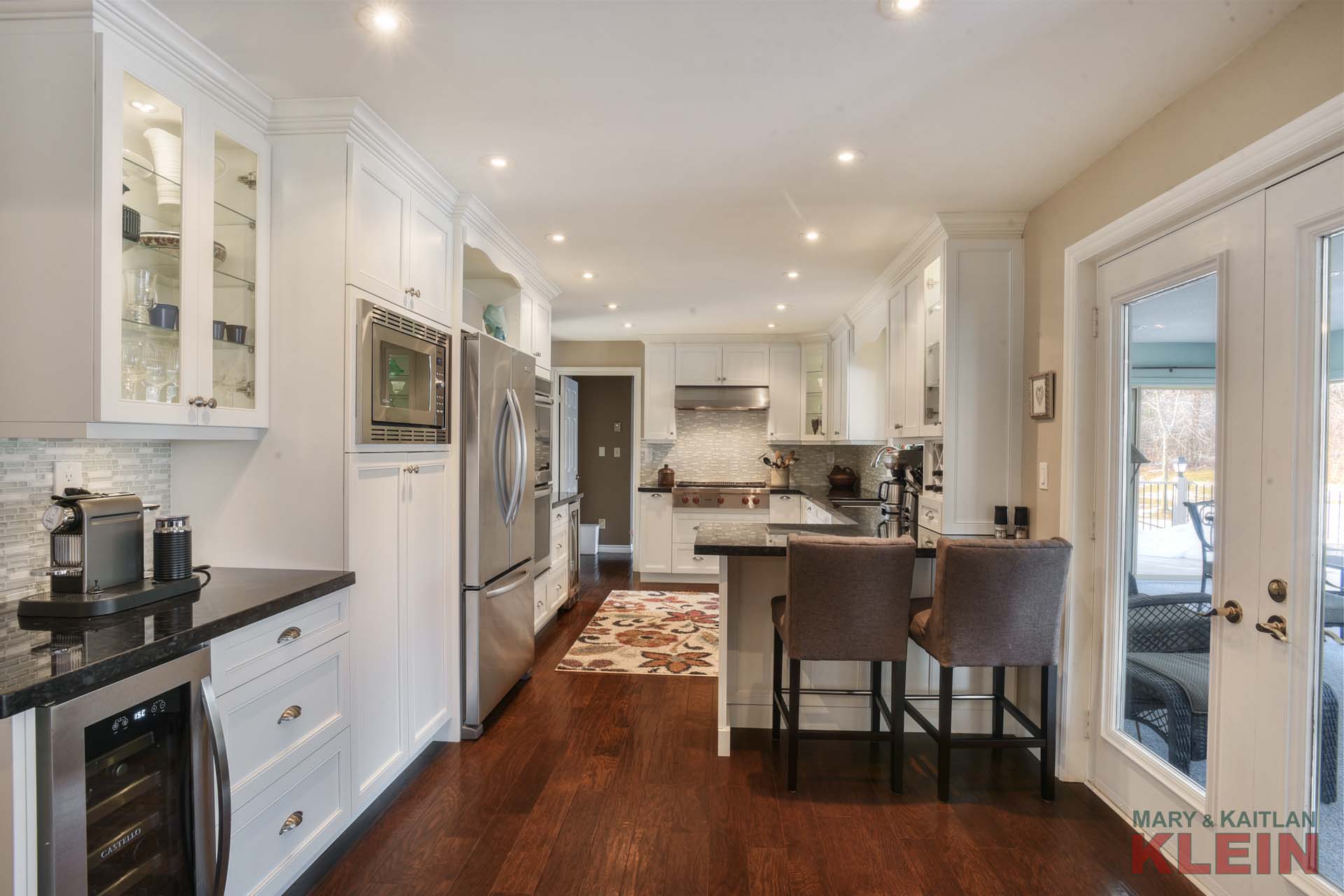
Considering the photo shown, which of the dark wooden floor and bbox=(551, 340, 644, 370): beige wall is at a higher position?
bbox=(551, 340, 644, 370): beige wall

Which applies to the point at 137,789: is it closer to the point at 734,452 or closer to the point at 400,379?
the point at 400,379

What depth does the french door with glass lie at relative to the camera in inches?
65.6

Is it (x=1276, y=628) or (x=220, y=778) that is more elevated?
(x=1276, y=628)

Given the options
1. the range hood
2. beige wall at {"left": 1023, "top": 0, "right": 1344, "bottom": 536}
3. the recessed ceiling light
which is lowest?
the range hood

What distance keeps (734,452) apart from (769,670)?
156 inches

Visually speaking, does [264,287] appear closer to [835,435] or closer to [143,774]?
[143,774]

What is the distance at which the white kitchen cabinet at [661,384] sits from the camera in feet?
22.1

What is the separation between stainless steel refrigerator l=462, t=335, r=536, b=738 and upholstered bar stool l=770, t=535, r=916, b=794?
1.44 metres

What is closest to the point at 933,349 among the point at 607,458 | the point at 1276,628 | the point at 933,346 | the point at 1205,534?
the point at 933,346

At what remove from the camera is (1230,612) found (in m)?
1.92

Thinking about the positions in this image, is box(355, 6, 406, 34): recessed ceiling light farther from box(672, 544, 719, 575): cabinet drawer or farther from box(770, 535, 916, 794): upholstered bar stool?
box(672, 544, 719, 575): cabinet drawer

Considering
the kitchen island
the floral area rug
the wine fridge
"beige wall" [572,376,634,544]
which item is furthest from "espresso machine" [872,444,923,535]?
"beige wall" [572,376,634,544]

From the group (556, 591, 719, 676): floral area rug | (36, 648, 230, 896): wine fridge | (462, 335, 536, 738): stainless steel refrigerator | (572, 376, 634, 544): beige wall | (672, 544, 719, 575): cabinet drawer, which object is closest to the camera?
(36, 648, 230, 896): wine fridge

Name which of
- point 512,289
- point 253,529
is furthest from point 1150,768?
point 512,289
